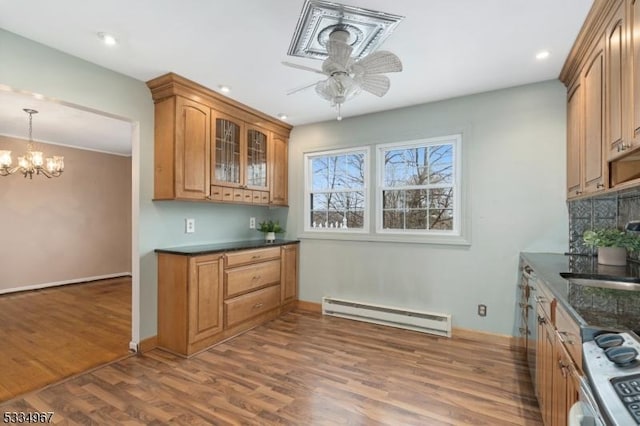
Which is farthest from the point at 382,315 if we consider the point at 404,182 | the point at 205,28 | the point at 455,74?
the point at 205,28

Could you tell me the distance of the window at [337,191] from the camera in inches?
157

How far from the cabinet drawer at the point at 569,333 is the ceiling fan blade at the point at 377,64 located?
155cm

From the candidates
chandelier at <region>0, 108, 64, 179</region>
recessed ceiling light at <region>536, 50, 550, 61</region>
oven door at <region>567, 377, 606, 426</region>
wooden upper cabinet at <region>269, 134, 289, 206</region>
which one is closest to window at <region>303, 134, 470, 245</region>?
wooden upper cabinet at <region>269, 134, 289, 206</region>

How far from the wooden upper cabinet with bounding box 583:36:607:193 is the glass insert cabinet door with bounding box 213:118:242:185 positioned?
320 centimetres

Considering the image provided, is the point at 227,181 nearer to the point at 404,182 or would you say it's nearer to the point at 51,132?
the point at 404,182

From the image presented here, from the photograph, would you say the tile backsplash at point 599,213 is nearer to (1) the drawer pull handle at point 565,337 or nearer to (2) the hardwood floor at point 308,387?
(2) the hardwood floor at point 308,387

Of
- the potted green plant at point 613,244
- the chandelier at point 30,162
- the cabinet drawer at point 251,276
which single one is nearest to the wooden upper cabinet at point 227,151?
the cabinet drawer at point 251,276

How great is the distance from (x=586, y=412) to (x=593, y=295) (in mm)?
686

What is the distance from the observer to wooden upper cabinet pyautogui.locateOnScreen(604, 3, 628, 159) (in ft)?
5.32

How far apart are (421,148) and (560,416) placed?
278cm

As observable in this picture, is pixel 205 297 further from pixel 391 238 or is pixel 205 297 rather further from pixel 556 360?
pixel 556 360

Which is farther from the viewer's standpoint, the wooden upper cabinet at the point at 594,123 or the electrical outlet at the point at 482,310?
the electrical outlet at the point at 482,310

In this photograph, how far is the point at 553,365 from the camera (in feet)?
5.00

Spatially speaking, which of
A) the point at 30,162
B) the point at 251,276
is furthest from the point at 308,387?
the point at 30,162
